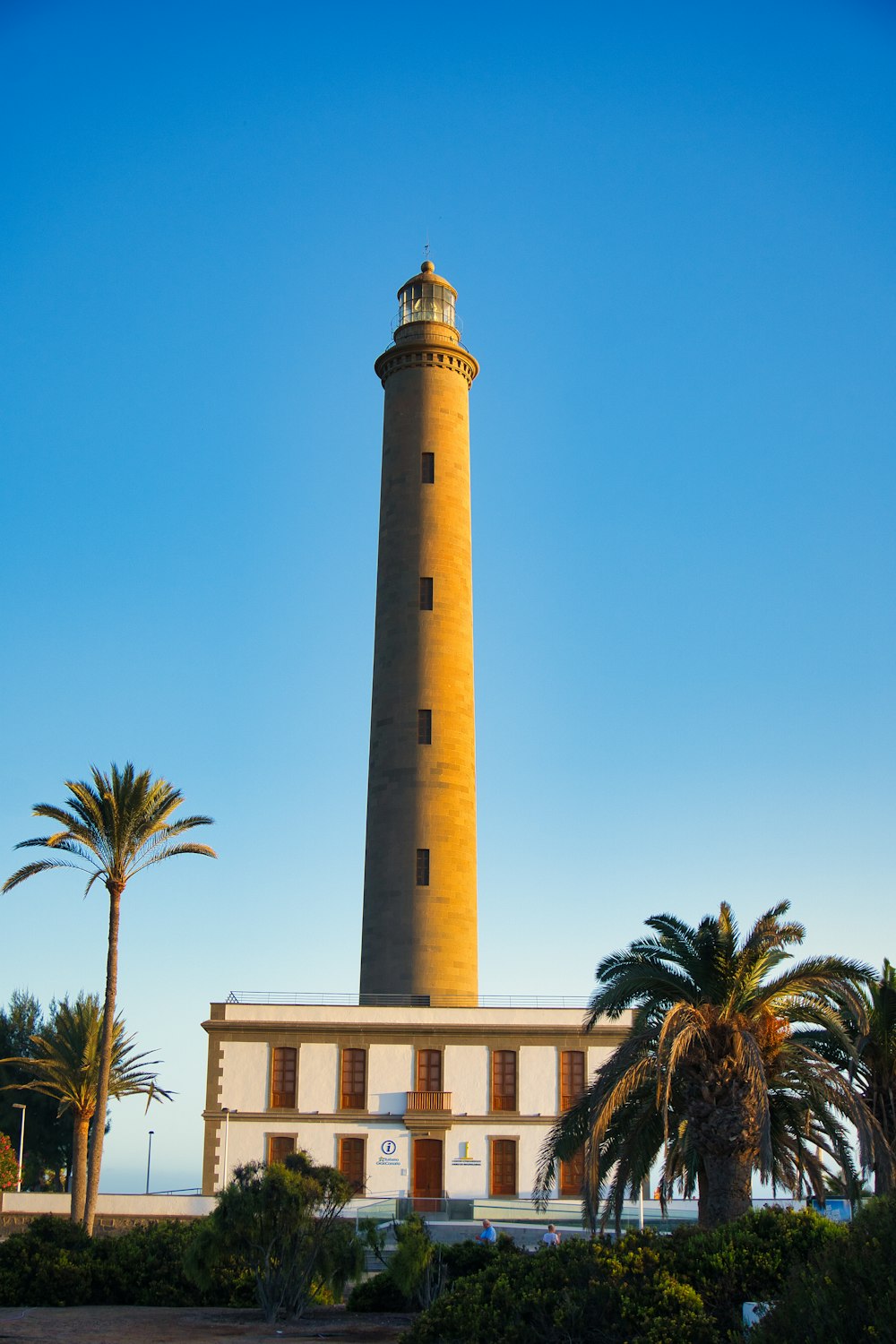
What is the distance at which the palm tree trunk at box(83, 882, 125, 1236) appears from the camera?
95.1ft

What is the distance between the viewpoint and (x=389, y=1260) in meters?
22.1

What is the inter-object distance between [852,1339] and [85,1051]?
119 ft

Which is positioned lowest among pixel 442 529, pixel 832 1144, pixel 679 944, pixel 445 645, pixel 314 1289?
pixel 314 1289

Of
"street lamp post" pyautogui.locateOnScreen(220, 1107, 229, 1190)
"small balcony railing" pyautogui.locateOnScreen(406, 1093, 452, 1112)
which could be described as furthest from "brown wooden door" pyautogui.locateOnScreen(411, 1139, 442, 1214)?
"street lamp post" pyautogui.locateOnScreen(220, 1107, 229, 1190)

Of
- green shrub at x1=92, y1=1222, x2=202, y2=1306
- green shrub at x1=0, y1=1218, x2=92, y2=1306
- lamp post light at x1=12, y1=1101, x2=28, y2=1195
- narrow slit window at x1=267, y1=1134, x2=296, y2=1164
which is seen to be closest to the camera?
green shrub at x1=0, y1=1218, x2=92, y2=1306


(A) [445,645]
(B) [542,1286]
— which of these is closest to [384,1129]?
(A) [445,645]

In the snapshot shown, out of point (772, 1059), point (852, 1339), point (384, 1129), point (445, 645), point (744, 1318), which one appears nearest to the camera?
point (852, 1339)

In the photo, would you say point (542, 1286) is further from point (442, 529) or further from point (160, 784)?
point (442, 529)

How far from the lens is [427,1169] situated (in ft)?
123

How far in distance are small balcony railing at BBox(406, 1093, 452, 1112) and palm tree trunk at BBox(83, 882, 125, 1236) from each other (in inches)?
401

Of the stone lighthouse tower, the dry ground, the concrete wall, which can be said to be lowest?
the dry ground

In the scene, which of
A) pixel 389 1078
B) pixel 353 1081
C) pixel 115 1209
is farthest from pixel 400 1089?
pixel 115 1209

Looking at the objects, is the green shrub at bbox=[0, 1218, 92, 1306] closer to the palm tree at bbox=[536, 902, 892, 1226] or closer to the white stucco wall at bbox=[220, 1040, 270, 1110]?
the palm tree at bbox=[536, 902, 892, 1226]

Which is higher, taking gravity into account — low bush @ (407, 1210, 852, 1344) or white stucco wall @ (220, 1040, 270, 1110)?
white stucco wall @ (220, 1040, 270, 1110)
